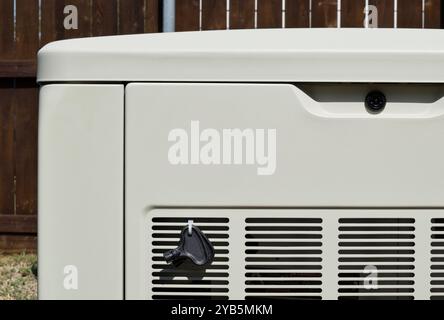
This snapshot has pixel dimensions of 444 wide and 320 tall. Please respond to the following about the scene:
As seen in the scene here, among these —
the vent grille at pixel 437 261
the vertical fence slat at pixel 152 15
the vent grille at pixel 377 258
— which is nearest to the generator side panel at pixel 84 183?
the vent grille at pixel 377 258

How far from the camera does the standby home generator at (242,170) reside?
1305 mm

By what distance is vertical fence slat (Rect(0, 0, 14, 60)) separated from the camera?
17.1 ft

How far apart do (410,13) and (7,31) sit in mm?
2945

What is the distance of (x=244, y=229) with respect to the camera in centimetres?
133

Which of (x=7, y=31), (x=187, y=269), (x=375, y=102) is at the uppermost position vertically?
(x=7, y=31)

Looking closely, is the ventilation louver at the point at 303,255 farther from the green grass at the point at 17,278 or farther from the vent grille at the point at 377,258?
the green grass at the point at 17,278

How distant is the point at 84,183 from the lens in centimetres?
134

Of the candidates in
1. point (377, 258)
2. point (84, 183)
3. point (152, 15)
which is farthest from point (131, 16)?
point (377, 258)

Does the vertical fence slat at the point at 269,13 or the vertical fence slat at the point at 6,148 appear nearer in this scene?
the vertical fence slat at the point at 269,13

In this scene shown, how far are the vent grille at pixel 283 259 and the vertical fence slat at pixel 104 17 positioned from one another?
4.05m

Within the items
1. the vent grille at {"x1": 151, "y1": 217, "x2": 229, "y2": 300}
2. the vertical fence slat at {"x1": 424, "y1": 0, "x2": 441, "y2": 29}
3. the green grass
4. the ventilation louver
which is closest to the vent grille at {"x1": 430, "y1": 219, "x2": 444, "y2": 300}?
the ventilation louver

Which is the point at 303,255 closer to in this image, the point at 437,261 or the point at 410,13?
the point at 437,261

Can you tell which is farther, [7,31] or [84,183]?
[7,31]
